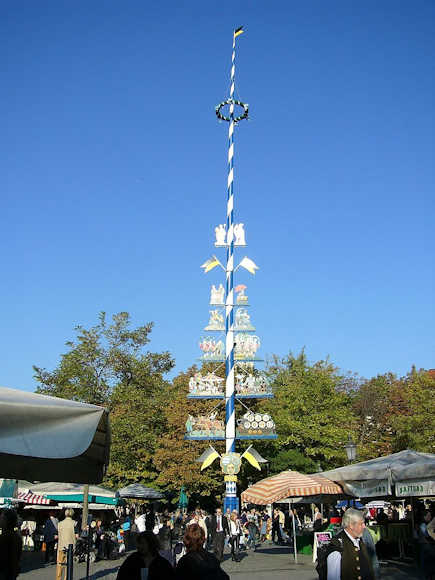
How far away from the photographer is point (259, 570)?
16.2 metres

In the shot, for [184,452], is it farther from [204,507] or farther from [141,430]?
[204,507]

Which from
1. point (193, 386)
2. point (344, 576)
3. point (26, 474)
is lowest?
point (344, 576)

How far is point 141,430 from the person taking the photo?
40188 mm

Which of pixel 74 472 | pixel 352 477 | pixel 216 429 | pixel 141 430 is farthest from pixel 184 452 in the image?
pixel 74 472

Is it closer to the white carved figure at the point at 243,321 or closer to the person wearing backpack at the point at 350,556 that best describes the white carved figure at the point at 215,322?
the white carved figure at the point at 243,321

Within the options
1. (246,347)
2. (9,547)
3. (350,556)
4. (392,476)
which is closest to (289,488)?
(392,476)

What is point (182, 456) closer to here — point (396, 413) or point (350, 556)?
point (396, 413)

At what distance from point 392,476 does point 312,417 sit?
106 feet

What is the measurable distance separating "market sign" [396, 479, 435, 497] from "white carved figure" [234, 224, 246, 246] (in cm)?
2475

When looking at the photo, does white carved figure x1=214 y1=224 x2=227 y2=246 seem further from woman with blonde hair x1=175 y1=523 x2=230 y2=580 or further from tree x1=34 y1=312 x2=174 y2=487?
woman with blonde hair x1=175 y1=523 x2=230 y2=580

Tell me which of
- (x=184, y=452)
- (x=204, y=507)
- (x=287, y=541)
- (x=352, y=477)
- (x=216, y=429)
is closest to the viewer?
(x=352, y=477)

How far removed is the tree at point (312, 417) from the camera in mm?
44406

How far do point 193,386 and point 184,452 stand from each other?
622cm

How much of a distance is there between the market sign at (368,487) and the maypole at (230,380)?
18.0 metres
